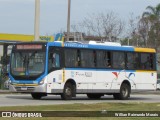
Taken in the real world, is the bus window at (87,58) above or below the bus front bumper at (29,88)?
above

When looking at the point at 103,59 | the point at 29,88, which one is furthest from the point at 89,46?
the point at 29,88

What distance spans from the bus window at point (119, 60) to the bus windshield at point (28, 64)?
5.29 meters

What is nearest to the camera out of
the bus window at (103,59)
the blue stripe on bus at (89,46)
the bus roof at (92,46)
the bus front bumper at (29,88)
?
the bus front bumper at (29,88)

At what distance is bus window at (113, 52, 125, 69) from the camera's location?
95.8 ft

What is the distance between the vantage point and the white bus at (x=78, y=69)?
2559cm

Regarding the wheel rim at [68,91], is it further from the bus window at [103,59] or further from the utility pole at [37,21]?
the utility pole at [37,21]

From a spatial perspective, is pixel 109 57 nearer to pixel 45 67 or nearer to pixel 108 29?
pixel 45 67

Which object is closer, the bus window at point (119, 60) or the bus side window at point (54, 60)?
the bus side window at point (54, 60)

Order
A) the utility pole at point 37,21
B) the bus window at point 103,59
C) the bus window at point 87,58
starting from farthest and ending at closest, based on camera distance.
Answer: the utility pole at point 37,21, the bus window at point 103,59, the bus window at point 87,58

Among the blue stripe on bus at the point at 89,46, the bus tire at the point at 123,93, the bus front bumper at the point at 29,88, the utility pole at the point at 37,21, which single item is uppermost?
the utility pole at the point at 37,21

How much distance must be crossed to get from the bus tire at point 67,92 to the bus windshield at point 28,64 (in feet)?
5.66

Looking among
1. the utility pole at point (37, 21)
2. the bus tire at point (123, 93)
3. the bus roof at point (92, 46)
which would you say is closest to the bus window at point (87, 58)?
the bus roof at point (92, 46)

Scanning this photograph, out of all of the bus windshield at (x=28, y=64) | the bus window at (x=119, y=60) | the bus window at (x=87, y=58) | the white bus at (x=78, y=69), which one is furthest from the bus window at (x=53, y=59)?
the bus window at (x=119, y=60)

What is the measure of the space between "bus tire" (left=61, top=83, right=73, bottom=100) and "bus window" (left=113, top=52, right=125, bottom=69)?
3.65m
